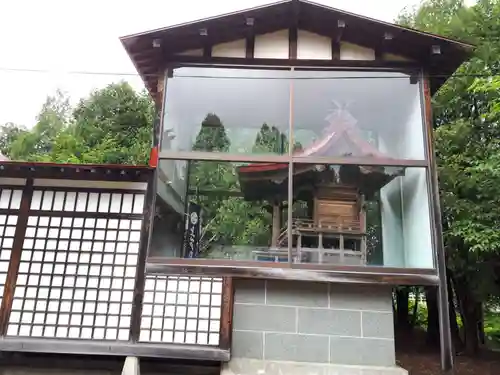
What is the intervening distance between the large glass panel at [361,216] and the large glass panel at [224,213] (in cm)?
31

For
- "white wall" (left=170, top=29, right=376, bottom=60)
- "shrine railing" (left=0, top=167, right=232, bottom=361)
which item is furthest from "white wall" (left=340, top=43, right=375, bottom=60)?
"shrine railing" (left=0, top=167, right=232, bottom=361)

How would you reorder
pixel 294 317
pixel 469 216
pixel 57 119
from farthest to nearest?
pixel 57 119
pixel 469 216
pixel 294 317

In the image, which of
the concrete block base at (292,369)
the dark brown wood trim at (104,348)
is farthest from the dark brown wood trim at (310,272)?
the concrete block base at (292,369)

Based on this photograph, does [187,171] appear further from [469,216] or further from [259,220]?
[469,216]

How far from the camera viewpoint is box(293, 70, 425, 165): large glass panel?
602 cm

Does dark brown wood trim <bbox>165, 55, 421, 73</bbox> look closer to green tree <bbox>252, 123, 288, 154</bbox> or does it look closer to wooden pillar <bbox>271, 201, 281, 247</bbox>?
green tree <bbox>252, 123, 288, 154</bbox>

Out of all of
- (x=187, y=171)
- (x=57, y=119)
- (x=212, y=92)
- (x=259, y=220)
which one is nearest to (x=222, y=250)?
(x=259, y=220)

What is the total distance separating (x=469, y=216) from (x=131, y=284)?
6906mm

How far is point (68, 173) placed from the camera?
252 inches

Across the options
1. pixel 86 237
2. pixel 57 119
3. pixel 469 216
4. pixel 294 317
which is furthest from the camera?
pixel 57 119

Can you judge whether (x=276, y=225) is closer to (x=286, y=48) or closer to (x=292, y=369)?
(x=292, y=369)

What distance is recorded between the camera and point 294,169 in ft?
19.6

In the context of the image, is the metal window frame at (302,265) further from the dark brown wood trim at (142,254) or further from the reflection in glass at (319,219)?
the dark brown wood trim at (142,254)

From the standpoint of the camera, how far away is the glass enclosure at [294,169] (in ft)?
19.2
